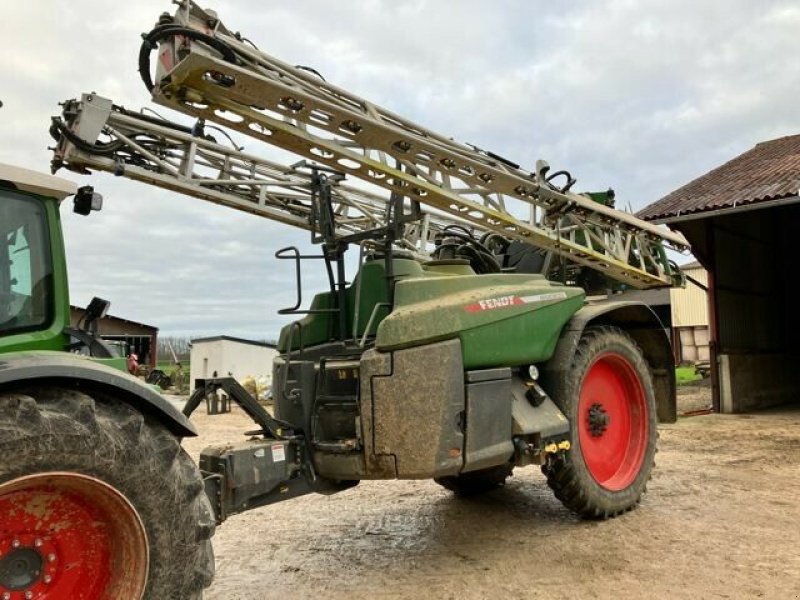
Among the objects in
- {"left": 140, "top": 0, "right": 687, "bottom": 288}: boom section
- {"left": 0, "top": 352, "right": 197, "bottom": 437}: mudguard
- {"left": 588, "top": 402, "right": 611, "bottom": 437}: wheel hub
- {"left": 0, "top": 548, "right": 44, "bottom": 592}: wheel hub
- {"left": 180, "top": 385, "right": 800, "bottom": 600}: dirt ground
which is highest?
{"left": 140, "top": 0, "right": 687, "bottom": 288}: boom section

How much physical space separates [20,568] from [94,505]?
32cm

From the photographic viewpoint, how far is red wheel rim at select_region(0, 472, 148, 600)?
2.53 m

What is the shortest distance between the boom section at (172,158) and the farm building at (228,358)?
13108 millimetres

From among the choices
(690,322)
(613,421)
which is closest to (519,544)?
(613,421)

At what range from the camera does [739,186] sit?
12.1 m

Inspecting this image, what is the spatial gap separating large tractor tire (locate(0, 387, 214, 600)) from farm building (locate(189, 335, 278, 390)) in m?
18.6

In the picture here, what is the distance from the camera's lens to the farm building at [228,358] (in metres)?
21.8

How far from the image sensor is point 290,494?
419cm

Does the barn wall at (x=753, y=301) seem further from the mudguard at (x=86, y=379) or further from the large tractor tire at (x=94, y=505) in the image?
the large tractor tire at (x=94, y=505)

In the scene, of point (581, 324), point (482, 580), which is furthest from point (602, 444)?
point (482, 580)

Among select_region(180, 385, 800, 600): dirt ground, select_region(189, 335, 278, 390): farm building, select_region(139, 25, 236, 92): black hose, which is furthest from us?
select_region(189, 335, 278, 390): farm building

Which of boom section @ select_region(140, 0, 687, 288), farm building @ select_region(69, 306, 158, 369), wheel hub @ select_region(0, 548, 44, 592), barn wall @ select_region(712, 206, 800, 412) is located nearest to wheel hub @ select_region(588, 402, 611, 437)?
boom section @ select_region(140, 0, 687, 288)

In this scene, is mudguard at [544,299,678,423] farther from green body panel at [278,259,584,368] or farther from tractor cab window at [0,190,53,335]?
tractor cab window at [0,190,53,335]

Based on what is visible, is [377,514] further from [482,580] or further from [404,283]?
[404,283]
